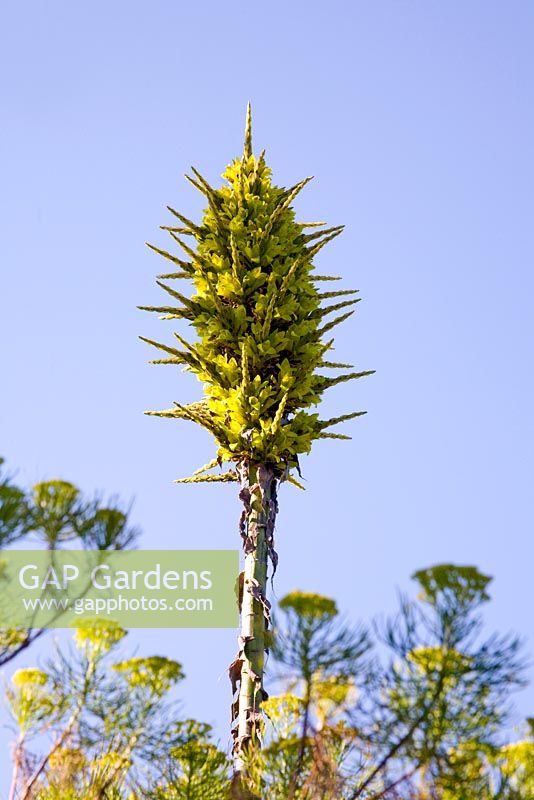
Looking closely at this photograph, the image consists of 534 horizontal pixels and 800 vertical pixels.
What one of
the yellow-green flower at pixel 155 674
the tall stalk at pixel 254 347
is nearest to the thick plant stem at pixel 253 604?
the tall stalk at pixel 254 347

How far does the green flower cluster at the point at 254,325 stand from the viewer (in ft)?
21.7

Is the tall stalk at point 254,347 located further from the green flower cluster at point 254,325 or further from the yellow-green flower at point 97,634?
the yellow-green flower at point 97,634

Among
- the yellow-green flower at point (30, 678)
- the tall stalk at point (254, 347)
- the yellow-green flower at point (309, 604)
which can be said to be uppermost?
the tall stalk at point (254, 347)

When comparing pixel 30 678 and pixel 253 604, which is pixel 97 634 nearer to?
pixel 30 678

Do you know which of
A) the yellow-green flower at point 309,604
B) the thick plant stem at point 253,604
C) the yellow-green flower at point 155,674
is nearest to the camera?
the yellow-green flower at point 309,604

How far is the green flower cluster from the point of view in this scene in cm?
661

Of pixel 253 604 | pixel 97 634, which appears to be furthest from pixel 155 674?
pixel 253 604

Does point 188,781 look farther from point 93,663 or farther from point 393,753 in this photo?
point 93,663

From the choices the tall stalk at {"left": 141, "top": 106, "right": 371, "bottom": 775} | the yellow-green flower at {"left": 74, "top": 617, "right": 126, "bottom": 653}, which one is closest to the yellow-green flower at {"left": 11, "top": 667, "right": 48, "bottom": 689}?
the yellow-green flower at {"left": 74, "top": 617, "right": 126, "bottom": 653}

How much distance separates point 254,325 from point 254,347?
0.18 m

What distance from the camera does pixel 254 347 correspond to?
681 centimetres

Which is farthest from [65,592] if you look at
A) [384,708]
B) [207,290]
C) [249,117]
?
[249,117]

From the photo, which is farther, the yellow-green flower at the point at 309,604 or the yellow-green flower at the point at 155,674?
the yellow-green flower at the point at 155,674

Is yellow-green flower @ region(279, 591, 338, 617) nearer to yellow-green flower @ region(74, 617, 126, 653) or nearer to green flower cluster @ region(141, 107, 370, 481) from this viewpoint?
green flower cluster @ region(141, 107, 370, 481)
